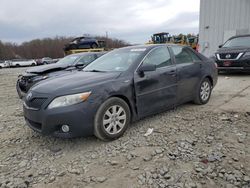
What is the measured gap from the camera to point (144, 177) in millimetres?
2664

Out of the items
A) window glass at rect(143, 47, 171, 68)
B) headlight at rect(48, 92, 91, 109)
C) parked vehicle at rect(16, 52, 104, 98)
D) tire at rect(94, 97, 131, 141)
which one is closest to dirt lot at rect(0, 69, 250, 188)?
tire at rect(94, 97, 131, 141)

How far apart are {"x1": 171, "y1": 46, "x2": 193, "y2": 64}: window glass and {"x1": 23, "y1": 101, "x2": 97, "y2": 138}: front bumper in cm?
226

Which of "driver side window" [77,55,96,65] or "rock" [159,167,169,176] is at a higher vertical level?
"driver side window" [77,55,96,65]

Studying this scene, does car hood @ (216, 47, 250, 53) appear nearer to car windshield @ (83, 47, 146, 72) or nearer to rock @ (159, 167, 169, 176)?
car windshield @ (83, 47, 146, 72)

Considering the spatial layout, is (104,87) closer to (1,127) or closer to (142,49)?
(142,49)

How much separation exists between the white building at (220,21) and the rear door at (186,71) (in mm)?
11726

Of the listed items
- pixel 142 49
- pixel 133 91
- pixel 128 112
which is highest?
pixel 142 49

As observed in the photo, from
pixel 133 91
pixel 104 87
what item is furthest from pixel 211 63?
pixel 104 87

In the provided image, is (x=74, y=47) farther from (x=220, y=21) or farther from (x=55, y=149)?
(x=55, y=149)

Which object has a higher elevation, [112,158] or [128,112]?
[128,112]

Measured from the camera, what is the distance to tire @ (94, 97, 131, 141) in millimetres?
3350

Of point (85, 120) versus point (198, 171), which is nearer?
→ point (198, 171)

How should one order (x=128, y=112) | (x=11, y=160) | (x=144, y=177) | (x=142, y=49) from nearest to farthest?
(x=144, y=177) → (x=11, y=160) → (x=128, y=112) → (x=142, y=49)

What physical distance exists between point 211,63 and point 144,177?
12.4 ft
